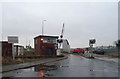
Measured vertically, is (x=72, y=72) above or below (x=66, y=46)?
below

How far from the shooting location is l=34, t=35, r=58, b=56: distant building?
176ft

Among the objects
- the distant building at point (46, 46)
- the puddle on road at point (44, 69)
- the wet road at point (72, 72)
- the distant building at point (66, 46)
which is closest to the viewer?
the wet road at point (72, 72)

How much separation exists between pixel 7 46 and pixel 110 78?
3355 cm

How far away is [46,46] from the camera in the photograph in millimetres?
54188

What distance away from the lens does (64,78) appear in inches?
441

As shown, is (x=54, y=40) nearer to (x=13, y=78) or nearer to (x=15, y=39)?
(x=15, y=39)

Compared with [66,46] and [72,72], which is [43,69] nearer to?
[72,72]

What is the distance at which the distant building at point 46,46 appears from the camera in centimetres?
5353

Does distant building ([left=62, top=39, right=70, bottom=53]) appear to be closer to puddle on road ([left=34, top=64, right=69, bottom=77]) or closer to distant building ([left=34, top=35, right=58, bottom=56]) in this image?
distant building ([left=34, top=35, right=58, bottom=56])

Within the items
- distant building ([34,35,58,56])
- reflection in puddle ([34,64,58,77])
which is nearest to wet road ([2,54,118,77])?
reflection in puddle ([34,64,58,77])

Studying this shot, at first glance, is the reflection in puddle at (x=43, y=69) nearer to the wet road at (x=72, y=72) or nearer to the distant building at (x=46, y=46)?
the wet road at (x=72, y=72)

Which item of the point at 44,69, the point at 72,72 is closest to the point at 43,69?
the point at 44,69

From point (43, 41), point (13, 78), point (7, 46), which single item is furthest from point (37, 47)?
point (13, 78)

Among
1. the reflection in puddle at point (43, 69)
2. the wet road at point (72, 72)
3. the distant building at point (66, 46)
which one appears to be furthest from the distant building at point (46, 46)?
the distant building at point (66, 46)
